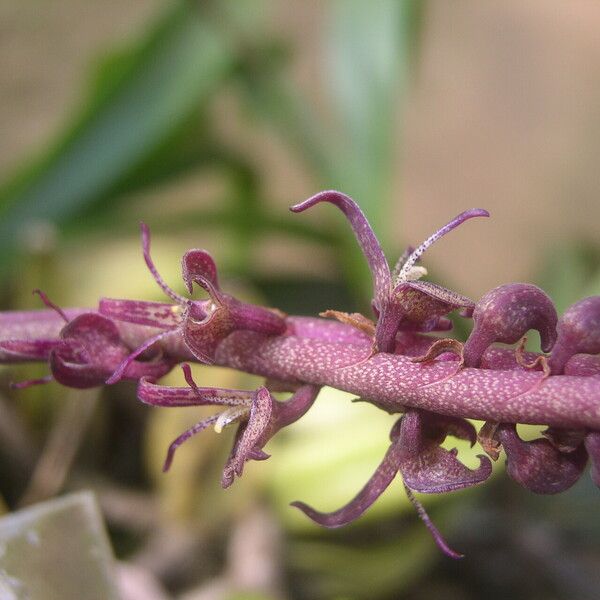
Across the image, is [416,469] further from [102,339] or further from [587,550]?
Answer: [587,550]

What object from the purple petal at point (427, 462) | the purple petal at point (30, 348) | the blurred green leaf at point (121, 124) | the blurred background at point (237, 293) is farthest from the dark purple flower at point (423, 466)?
the blurred green leaf at point (121, 124)

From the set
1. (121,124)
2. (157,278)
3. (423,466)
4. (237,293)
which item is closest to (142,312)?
(157,278)

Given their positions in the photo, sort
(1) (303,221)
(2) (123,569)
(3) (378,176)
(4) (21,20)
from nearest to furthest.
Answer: (2) (123,569), (3) (378,176), (1) (303,221), (4) (21,20)

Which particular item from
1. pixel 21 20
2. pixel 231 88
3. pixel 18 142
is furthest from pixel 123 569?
pixel 21 20

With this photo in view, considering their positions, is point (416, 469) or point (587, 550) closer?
point (416, 469)

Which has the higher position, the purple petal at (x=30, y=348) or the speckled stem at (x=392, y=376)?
the speckled stem at (x=392, y=376)

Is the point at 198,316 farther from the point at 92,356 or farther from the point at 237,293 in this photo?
the point at 237,293

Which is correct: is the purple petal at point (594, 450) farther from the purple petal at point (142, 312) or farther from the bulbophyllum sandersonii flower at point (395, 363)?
the purple petal at point (142, 312)

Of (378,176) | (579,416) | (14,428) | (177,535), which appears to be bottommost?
(177,535)
